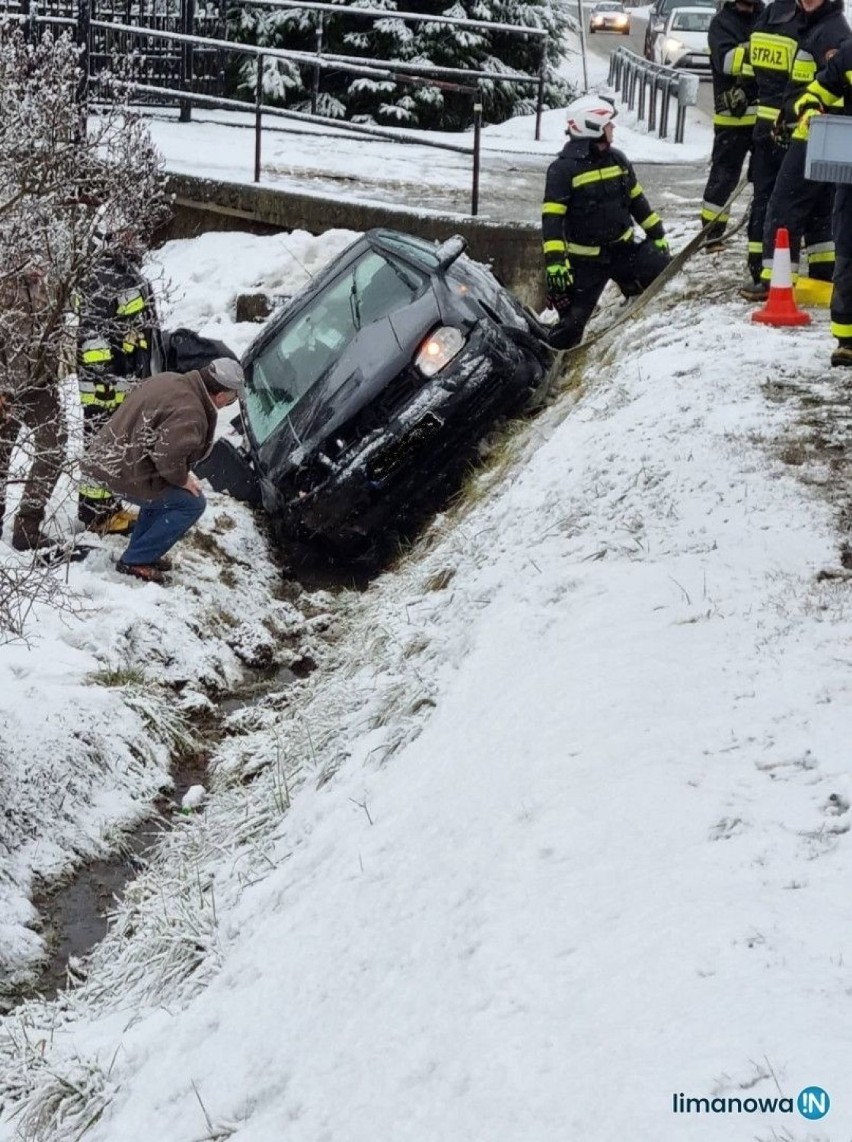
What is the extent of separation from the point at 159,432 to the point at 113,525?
1009 millimetres

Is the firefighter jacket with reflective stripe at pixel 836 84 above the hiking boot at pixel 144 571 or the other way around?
above

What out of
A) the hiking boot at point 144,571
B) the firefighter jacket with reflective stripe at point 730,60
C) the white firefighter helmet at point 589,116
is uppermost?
the firefighter jacket with reflective stripe at point 730,60

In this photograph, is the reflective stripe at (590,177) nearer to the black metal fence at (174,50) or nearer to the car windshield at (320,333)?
the car windshield at (320,333)

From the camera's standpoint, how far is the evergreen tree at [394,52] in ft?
59.0

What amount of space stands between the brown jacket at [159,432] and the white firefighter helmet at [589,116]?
258 centimetres

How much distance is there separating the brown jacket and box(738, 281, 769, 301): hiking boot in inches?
112

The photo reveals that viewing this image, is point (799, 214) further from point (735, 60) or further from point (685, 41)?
point (685, 41)

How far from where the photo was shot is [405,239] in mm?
8188

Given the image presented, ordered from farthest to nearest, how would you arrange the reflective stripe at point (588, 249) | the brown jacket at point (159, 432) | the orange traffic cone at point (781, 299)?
the reflective stripe at point (588, 249) < the brown jacket at point (159, 432) < the orange traffic cone at point (781, 299)

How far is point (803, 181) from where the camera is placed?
700 cm

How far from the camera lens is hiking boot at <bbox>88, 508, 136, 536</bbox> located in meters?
7.84

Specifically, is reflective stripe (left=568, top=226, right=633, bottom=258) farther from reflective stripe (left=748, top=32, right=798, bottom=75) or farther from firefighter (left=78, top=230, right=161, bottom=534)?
firefighter (left=78, top=230, right=161, bottom=534)

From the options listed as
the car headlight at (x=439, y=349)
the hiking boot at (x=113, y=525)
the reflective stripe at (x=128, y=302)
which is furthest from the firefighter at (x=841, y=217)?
the hiking boot at (x=113, y=525)

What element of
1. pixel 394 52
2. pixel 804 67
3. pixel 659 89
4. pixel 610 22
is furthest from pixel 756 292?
pixel 610 22
